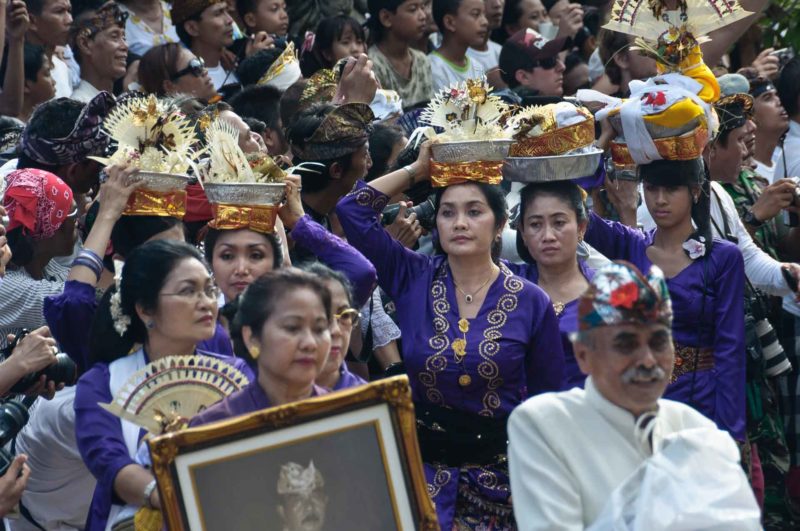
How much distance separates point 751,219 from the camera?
7.88 m

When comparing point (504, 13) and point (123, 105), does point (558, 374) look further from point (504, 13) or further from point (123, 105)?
point (504, 13)

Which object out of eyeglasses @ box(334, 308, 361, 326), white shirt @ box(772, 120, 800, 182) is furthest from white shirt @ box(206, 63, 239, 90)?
eyeglasses @ box(334, 308, 361, 326)


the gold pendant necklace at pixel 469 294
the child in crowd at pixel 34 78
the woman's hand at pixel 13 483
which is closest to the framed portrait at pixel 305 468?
the woman's hand at pixel 13 483

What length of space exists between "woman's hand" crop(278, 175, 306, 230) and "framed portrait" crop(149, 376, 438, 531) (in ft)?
5.62

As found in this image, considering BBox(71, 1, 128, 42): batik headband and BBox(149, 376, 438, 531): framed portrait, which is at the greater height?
BBox(71, 1, 128, 42): batik headband

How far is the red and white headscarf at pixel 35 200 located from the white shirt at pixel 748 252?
9.32 ft

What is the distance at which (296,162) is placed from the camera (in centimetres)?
653

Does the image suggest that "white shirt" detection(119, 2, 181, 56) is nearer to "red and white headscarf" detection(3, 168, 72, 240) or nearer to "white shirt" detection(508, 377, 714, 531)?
"red and white headscarf" detection(3, 168, 72, 240)

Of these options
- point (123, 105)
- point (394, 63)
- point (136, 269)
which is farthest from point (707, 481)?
point (394, 63)

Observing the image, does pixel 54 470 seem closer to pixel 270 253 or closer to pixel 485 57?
pixel 270 253

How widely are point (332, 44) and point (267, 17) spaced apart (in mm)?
1032

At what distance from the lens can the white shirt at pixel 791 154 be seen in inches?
351

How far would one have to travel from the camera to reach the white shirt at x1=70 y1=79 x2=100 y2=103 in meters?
8.40

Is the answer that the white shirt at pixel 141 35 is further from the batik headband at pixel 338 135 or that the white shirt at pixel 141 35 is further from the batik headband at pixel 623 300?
A: the batik headband at pixel 623 300
